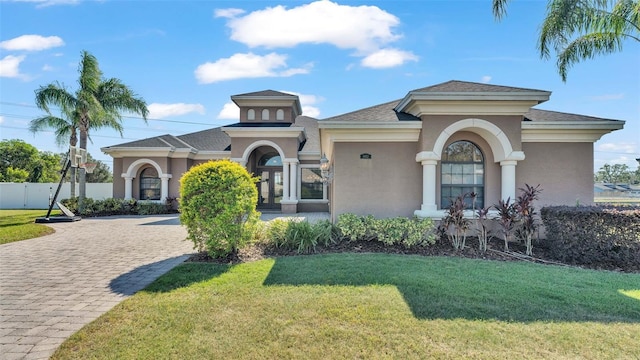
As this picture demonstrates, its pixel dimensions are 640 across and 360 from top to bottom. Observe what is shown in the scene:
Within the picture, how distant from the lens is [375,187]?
1015cm

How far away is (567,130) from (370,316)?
974 cm

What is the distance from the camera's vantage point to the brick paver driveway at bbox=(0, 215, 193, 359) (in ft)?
13.2

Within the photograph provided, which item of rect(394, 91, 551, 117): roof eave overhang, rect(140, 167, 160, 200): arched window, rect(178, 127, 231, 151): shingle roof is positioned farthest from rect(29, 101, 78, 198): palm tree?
rect(394, 91, 551, 117): roof eave overhang

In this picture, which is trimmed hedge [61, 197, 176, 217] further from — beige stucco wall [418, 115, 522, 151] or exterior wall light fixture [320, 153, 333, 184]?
beige stucco wall [418, 115, 522, 151]

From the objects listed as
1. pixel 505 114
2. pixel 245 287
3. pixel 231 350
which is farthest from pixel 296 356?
pixel 505 114

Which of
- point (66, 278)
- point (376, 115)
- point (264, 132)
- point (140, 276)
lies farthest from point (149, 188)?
point (376, 115)

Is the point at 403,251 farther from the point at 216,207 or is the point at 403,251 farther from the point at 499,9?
the point at 499,9

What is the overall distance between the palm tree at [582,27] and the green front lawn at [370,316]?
8.35 metres

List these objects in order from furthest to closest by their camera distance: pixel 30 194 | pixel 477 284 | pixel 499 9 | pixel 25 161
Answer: pixel 25 161 → pixel 30 194 → pixel 499 9 → pixel 477 284

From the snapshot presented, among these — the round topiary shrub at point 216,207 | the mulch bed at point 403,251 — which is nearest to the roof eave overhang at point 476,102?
the mulch bed at point 403,251

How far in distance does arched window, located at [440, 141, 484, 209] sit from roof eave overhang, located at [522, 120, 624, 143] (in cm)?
168

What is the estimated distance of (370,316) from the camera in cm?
426

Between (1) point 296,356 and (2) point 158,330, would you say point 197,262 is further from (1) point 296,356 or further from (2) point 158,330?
(1) point 296,356

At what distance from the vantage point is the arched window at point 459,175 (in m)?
10.1
